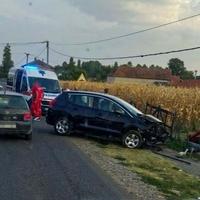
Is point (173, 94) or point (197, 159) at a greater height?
point (173, 94)

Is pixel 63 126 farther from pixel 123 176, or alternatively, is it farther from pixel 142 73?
pixel 142 73

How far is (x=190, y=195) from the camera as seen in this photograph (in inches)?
442

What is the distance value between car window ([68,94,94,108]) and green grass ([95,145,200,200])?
Answer: 7.55 feet

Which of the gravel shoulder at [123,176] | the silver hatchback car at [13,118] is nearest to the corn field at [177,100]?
the gravel shoulder at [123,176]

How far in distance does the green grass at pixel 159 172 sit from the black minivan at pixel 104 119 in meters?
0.70

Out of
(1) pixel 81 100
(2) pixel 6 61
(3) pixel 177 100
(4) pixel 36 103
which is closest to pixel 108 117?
(1) pixel 81 100

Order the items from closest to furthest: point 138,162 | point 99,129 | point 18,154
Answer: point 18,154 < point 138,162 < point 99,129

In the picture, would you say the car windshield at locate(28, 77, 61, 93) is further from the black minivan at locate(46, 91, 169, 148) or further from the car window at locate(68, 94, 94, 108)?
the car window at locate(68, 94, 94, 108)

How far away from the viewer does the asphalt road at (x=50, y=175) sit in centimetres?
990

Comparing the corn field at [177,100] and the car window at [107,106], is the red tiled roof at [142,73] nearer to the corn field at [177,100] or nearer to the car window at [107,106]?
the corn field at [177,100]

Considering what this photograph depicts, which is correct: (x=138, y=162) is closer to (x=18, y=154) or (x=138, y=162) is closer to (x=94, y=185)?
(x=18, y=154)

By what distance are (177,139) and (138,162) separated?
726 cm

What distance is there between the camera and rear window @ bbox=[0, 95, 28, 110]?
18312mm

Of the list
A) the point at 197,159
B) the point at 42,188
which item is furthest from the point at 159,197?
the point at 197,159
